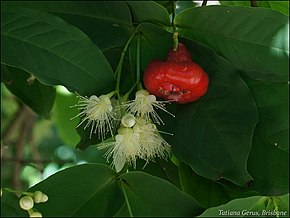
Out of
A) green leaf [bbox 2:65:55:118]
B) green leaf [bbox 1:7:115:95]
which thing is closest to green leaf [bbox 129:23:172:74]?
green leaf [bbox 1:7:115:95]

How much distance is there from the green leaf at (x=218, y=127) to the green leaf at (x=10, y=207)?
12.4 inches

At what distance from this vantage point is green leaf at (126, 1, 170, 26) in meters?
1.30

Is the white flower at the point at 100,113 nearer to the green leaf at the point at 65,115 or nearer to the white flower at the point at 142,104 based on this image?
the white flower at the point at 142,104

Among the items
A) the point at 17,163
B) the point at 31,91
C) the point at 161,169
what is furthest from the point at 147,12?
the point at 17,163

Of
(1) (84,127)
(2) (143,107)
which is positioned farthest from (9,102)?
(2) (143,107)

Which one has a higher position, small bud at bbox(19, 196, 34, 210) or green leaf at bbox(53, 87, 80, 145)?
small bud at bbox(19, 196, 34, 210)

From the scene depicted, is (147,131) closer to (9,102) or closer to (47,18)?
(47,18)

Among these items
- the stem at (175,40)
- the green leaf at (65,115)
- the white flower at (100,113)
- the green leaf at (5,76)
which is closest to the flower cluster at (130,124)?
the white flower at (100,113)

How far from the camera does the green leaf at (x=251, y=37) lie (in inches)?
49.8

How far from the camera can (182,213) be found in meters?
1.23

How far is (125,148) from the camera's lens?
48.8 inches

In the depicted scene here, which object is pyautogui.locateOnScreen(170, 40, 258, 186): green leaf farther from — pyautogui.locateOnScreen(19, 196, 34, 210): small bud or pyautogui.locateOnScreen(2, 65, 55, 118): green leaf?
pyautogui.locateOnScreen(2, 65, 55, 118): green leaf

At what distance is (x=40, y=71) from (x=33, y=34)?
72 mm

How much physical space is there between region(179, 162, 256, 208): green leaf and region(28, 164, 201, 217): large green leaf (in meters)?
0.14
